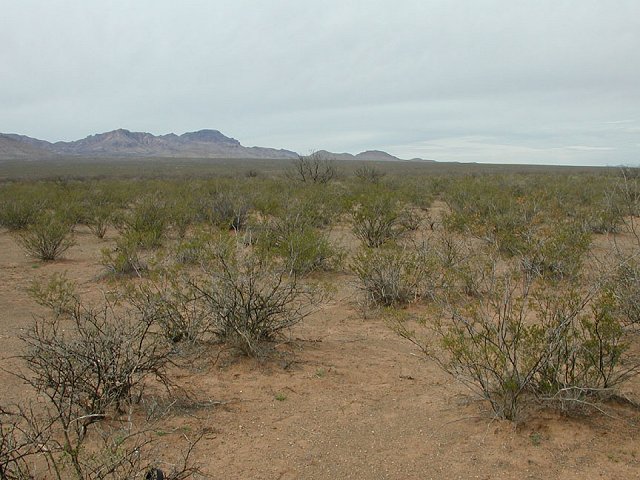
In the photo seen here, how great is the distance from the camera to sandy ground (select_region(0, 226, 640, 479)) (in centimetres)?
376

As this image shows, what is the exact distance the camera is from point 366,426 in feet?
14.5

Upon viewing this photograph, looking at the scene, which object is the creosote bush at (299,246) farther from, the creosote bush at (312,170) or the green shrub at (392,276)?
the creosote bush at (312,170)

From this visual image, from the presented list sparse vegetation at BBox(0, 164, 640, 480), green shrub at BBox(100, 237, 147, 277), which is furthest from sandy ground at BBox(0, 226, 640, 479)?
green shrub at BBox(100, 237, 147, 277)

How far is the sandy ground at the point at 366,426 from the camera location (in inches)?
148

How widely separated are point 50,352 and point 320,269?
6.84 meters

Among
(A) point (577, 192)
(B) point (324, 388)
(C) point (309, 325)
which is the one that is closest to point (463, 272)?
(C) point (309, 325)

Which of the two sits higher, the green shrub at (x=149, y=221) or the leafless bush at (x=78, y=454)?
the green shrub at (x=149, y=221)

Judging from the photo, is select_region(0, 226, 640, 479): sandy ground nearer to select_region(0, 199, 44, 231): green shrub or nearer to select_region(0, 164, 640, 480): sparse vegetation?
select_region(0, 164, 640, 480): sparse vegetation

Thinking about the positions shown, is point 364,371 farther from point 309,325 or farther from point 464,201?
point 464,201

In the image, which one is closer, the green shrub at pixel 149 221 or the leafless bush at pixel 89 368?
the leafless bush at pixel 89 368

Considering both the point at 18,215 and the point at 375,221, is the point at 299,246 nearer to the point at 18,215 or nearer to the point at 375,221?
the point at 375,221

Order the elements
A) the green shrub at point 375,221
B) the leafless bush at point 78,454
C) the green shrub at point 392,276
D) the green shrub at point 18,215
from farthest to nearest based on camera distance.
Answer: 1. the green shrub at point 18,215
2. the green shrub at point 375,221
3. the green shrub at point 392,276
4. the leafless bush at point 78,454

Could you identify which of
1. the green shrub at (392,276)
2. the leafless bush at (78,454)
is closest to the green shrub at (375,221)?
the green shrub at (392,276)

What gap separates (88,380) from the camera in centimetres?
427
